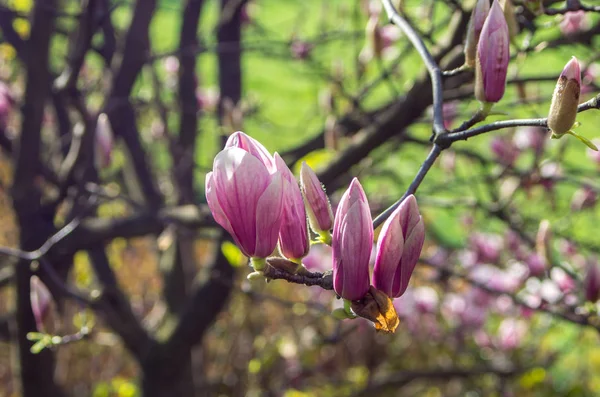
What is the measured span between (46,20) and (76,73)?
43 cm

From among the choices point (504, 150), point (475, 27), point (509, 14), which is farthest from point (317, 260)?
point (475, 27)

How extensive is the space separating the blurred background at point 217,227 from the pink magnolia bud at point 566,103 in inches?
16.1

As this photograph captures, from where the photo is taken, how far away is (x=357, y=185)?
0.88 metres

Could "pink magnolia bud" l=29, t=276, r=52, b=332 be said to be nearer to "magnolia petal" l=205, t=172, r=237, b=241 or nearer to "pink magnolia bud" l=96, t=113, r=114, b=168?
"pink magnolia bud" l=96, t=113, r=114, b=168

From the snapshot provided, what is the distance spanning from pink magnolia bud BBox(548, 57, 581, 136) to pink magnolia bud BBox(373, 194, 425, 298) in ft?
→ 0.72

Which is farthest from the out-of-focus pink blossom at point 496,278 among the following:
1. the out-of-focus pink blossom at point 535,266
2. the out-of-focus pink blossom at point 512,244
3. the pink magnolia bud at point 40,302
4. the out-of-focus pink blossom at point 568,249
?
the pink magnolia bud at point 40,302

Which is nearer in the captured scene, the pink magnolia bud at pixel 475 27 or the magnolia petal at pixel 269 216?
the magnolia petal at pixel 269 216

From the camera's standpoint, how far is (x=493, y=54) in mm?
986

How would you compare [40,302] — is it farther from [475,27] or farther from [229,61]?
[229,61]

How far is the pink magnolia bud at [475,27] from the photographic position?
3.63 feet

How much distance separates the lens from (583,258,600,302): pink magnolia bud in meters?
1.44

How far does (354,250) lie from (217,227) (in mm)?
1245

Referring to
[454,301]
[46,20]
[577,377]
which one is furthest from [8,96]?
[577,377]

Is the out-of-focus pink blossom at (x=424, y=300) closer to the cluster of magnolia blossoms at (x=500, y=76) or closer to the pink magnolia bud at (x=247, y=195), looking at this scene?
the cluster of magnolia blossoms at (x=500, y=76)
